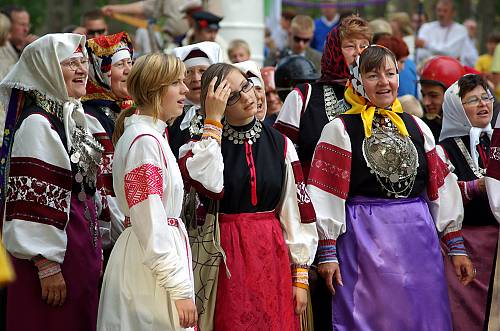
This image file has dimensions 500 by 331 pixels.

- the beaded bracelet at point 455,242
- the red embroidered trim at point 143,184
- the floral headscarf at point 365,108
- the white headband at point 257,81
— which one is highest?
the white headband at point 257,81

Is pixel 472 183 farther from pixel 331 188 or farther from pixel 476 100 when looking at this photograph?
pixel 331 188

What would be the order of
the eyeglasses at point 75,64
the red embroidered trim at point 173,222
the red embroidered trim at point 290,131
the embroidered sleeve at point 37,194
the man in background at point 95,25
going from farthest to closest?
1. the man in background at point 95,25
2. the red embroidered trim at point 290,131
3. the eyeglasses at point 75,64
4. the embroidered sleeve at point 37,194
5. the red embroidered trim at point 173,222

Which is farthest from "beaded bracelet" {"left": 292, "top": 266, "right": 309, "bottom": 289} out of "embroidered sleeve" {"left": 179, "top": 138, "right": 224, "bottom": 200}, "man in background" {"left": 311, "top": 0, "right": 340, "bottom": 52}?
"man in background" {"left": 311, "top": 0, "right": 340, "bottom": 52}

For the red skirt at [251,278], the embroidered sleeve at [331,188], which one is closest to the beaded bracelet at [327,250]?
the embroidered sleeve at [331,188]

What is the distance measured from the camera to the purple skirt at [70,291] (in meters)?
5.40

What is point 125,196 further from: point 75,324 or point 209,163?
point 75,324

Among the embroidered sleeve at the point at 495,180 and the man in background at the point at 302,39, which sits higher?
the man in background at the point at 302,39

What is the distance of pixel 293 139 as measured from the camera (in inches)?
263

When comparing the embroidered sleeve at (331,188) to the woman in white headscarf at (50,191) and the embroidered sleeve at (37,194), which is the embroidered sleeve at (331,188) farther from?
the embroidered sleeve at (37,194)

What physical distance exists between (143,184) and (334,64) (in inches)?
90.3

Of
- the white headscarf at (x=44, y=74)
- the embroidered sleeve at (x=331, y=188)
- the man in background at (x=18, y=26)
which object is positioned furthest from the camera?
the man in background at (x=18, y=26)

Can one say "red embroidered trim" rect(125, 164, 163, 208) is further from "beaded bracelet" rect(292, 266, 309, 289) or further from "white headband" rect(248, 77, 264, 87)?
"white headband" rect(248, 77, 264, 87)

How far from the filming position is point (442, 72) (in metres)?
8.41

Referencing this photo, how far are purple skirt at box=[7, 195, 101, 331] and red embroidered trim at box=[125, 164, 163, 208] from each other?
32.1 inches
